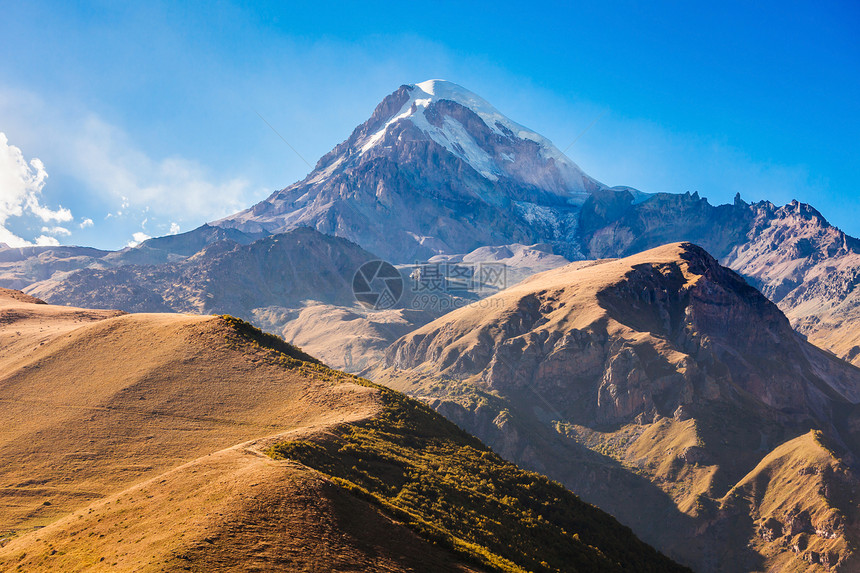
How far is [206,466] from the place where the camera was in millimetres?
48688

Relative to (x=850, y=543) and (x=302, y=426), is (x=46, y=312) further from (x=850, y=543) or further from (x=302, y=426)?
(x=850, y=543)

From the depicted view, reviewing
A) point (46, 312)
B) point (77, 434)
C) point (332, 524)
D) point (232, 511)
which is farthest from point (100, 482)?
point (46, 312)

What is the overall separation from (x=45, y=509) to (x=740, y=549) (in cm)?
15769

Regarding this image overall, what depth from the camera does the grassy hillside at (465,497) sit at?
174ft

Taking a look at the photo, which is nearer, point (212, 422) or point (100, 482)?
point (100, 482)

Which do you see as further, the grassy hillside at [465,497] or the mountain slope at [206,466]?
the grassy hillside at [465,497]

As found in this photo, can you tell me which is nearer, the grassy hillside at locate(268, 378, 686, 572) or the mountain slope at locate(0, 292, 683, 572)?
the mountain slope at locate(0, 292, 683, 572)

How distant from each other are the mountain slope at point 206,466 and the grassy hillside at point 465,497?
35cm

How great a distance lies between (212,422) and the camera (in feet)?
225

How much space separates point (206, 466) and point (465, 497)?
26.2m

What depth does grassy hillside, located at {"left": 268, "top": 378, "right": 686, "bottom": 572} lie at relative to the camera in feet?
174

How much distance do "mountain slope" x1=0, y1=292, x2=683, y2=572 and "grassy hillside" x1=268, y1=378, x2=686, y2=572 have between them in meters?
0.35

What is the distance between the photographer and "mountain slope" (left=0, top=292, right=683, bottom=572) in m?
37.9

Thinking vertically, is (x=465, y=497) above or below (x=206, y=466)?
above
